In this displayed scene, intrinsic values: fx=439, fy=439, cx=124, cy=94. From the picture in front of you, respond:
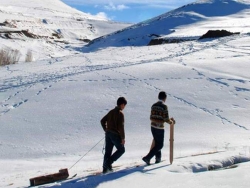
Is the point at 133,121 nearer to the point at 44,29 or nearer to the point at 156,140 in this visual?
the point at 156,140

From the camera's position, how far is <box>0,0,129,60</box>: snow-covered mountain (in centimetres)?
6488

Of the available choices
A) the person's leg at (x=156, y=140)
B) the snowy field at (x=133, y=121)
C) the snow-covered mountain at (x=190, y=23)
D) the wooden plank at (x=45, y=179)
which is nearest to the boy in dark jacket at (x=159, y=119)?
the person's leg at (x=156, y=140)

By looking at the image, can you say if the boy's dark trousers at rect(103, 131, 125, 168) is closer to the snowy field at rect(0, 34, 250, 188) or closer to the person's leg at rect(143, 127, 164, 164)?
the snowy field at rect(0, 34, 250, 188)

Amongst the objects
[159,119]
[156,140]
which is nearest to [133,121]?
[156,140]

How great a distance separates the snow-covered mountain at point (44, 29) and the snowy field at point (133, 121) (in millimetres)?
32478

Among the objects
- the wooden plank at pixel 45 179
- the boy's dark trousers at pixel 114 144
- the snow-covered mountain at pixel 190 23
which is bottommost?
the wooden plank at pixel 45 179

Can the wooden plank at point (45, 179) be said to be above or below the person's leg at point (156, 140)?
below

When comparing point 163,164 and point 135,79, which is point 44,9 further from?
point 163,164

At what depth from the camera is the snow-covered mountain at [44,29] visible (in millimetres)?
64875

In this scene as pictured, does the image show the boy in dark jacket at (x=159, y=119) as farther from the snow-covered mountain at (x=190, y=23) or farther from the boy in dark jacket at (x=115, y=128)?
the snow-covered mountain at (x=190, y=23)

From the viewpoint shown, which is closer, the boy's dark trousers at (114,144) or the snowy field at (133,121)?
the snowy field at (133,121)

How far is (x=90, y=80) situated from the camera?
62.9 feet

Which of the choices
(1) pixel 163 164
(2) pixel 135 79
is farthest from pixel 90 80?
(1) pixel 163 164

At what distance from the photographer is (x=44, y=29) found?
344 feet
